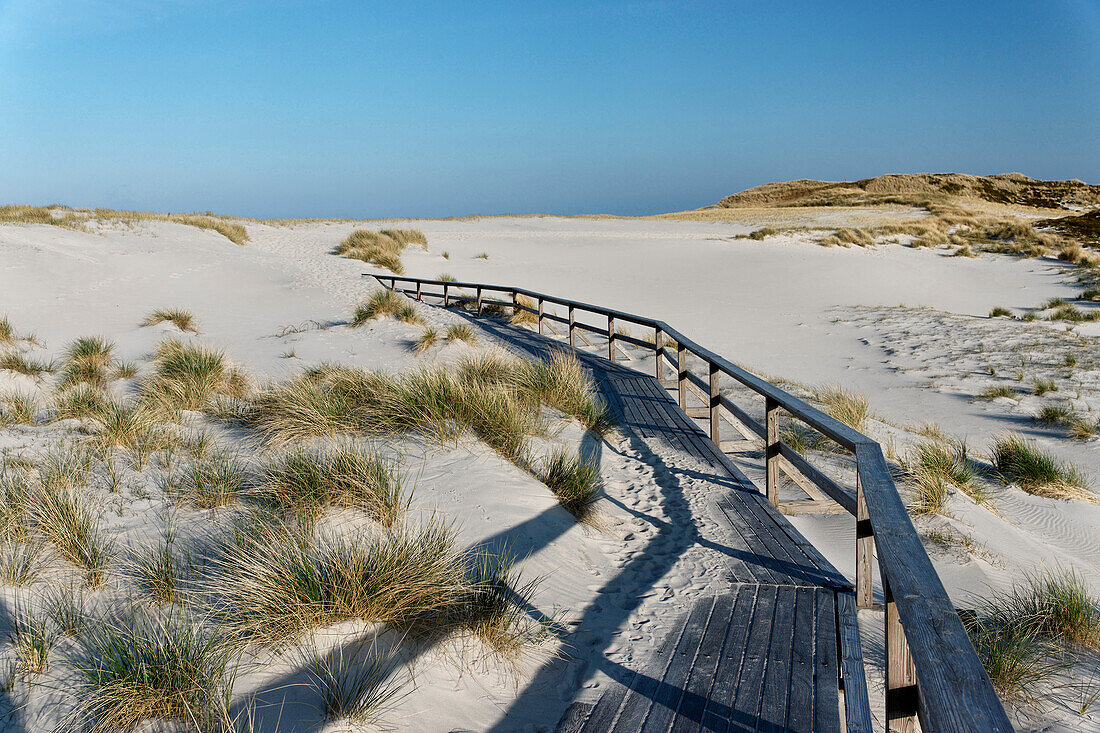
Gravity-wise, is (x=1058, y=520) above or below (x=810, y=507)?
below

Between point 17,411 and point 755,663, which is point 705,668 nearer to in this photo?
point 755,663

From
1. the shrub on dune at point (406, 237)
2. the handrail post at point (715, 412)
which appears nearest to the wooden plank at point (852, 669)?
the handrail post at point (715, 412)

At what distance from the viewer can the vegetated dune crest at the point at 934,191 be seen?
62.1 metres

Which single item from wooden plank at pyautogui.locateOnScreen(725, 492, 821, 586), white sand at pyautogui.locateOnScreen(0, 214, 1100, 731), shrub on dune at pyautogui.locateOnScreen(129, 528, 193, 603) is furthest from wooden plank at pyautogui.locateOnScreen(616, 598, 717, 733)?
shrub on dune at pyautogui.locateOnScreen(129, 528, 193, 603)

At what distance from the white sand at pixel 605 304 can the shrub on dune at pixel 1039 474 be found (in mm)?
232

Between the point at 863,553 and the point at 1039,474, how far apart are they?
4.17m

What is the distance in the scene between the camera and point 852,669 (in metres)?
2.50

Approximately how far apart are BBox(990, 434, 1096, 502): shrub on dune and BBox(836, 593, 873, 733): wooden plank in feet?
13.7

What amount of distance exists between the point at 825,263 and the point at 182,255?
23682mm

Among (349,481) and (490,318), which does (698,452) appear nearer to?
(349,481)

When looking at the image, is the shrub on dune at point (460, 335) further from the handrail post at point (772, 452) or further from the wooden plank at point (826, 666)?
the wooden plank at point (826, 666)

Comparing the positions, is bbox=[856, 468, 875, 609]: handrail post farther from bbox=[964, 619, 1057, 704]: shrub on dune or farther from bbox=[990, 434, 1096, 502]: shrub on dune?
bbox=[990, 434, 1096, 502]: shrub on dune

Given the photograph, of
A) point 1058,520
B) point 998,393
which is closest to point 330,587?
point 1058,520

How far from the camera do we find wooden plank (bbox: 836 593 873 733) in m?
2.20
